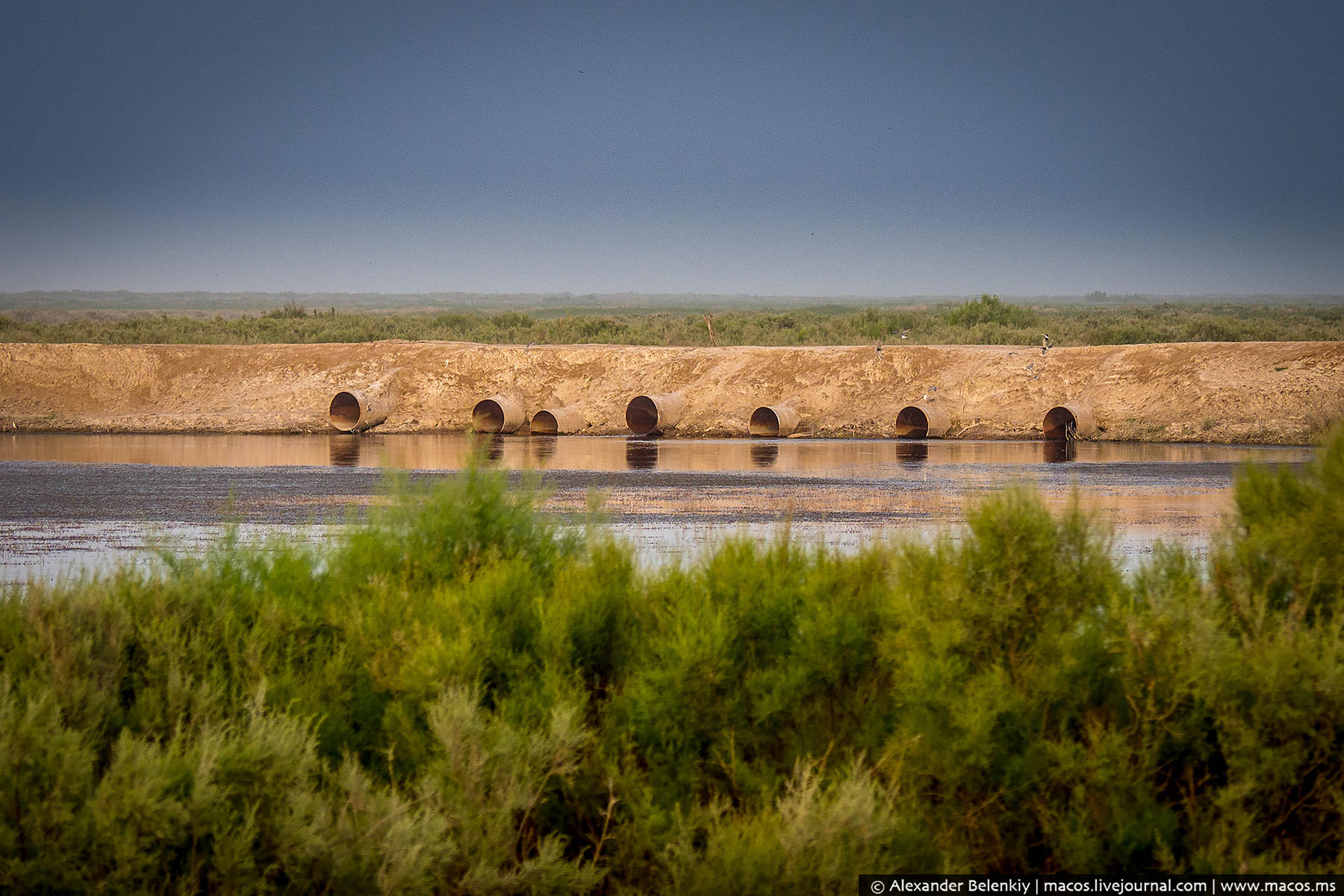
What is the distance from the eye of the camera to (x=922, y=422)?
4241 cm

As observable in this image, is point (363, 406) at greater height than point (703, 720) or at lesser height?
lesser

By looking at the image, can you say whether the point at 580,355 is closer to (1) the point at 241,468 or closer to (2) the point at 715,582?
(1) the point at 241,468

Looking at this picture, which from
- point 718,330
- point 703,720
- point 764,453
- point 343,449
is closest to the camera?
point 703,720

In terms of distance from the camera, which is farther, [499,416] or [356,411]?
[356,411]

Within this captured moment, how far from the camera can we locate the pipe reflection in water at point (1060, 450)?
32.4 metres

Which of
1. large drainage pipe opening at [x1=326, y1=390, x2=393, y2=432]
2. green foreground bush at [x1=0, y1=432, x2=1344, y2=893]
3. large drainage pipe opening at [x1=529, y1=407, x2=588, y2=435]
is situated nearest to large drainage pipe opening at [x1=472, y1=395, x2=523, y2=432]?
large drainage pipe opening at [x1=529, y1=407, x2=588, y2=435]

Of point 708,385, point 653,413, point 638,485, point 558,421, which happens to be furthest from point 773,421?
point 638,485

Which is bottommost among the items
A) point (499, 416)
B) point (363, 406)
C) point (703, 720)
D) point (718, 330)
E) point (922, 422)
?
point (922, 422)

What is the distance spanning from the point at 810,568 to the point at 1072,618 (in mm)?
2048

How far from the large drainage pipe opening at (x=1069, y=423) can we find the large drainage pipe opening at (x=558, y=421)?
49.8 feet

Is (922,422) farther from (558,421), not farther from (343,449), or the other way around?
(343,449)

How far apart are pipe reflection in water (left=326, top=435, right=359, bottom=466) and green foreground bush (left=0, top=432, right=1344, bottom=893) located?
75.6ft

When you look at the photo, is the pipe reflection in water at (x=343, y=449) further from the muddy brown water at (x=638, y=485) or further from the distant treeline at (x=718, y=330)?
the distant treeline at (x=718, y=330)

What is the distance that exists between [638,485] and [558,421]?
64.3ft
